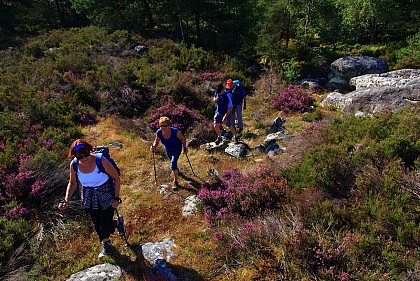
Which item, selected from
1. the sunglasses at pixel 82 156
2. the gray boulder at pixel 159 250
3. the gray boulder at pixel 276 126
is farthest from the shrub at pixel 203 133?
the sunglasses at pixel 82 156

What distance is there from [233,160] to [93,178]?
4412mm

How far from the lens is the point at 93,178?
4.30 meters

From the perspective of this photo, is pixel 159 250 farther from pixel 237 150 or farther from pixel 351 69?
pixel 351 69

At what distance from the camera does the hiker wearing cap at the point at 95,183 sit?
4.11m

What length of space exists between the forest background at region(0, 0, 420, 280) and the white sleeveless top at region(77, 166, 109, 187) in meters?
1.49

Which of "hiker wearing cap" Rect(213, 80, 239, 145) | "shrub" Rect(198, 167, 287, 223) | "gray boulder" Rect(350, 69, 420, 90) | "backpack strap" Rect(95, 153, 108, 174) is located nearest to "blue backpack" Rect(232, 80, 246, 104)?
"hiker wearing cap" Rect(213, 80, 239, 145)

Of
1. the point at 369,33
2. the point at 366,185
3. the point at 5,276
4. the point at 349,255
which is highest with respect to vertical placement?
the point at 369,33

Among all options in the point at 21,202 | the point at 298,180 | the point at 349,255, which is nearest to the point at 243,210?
the point at 298,180

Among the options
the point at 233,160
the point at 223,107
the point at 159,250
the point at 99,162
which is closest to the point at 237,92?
the point at 223,107

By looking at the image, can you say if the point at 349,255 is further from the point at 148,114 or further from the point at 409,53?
the point at 409,53

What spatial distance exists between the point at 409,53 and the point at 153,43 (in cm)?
1404

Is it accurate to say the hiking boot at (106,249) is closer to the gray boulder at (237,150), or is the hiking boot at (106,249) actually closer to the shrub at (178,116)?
the gray boulder at (237,150)

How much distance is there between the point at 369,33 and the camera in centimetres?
1959

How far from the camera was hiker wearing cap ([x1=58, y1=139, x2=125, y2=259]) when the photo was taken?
4105mm
